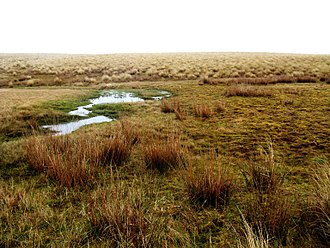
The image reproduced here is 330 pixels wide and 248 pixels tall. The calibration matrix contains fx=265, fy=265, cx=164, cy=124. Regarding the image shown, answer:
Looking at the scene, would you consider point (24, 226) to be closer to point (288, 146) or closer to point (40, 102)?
point (288, 146)

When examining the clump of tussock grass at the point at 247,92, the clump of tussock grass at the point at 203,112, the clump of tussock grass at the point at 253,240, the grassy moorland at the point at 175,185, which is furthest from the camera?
the clump of tussock grass at the point at 247,92

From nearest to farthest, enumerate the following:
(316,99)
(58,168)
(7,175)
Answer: (58,168) < (7,175) < (316,99)

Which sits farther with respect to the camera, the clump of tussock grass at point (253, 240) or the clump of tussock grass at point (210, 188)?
the clump of tussock grass at point (210, 188)

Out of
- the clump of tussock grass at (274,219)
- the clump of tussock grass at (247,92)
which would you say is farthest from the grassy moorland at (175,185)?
the clump of tussock grass at (247,92)

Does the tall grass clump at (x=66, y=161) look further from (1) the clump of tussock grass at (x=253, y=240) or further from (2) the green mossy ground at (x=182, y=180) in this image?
(1) the clump of tussock grass at (x=253, y=240)

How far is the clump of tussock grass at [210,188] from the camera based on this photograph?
3078 millimetres

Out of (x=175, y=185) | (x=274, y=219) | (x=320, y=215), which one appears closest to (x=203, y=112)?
(x=175, y=185)

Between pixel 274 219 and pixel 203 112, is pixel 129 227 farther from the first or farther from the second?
pixel 203 112

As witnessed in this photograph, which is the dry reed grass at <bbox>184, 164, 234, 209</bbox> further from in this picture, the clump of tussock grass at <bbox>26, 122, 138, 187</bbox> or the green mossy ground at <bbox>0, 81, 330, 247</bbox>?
the clump of tussock grass at <bbox>26, 122, 138, 187</bbox>

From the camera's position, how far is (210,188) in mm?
3090

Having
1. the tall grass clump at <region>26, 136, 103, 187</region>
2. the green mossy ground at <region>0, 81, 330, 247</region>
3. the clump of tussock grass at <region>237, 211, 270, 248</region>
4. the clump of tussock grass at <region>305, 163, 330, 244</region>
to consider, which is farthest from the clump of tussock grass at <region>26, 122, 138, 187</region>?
the clump of tussock grass at <region>305, 163, 330, 244</region>

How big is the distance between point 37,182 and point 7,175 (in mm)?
718

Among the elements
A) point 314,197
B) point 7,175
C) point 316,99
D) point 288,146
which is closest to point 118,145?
point 7,175

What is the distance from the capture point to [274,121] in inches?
278
